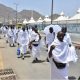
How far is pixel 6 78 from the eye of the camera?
9.36m

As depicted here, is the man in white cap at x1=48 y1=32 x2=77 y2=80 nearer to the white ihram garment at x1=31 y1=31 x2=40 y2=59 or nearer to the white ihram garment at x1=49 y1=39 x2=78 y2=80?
the white ihram garment at x1=49 y1=39 x2=78 y2=80

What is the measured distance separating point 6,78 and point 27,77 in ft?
6.24

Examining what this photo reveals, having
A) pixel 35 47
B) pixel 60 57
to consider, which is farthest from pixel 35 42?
pixel 60 57

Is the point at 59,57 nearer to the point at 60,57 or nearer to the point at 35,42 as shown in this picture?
the point at 60,57

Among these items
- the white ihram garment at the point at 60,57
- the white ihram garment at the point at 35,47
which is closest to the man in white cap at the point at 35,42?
the white ihram garment at the point at 35,47

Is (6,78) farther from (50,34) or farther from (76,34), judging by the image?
(76,34)

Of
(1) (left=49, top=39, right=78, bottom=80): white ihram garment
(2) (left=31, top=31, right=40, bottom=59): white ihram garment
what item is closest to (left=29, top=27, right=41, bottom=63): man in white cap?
(2) (left=31, top=31, right=40, bottom=59): white ihram garment

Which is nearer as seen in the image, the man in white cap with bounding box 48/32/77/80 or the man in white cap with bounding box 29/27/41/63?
the man in white cap with bounding box 48/32/77/80

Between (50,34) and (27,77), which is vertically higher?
(50,34)

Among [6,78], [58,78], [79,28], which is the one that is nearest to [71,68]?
[6,78]

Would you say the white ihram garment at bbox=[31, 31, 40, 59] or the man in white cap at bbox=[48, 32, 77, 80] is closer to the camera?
the man in white cap at bbox=[48, 32, 77, 80]

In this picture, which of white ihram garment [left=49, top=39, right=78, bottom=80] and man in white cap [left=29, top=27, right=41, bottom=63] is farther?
man in white cap [left=29, top=27, right=41, bottom=63]

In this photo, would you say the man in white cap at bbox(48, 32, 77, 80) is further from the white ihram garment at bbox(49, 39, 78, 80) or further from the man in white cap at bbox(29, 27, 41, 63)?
the man in white cap at bbox(29, 27, 41, 63)

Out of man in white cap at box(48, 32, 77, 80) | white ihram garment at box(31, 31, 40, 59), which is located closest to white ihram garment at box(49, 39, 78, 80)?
man in white cap at box(48, 32, 77, 80)
